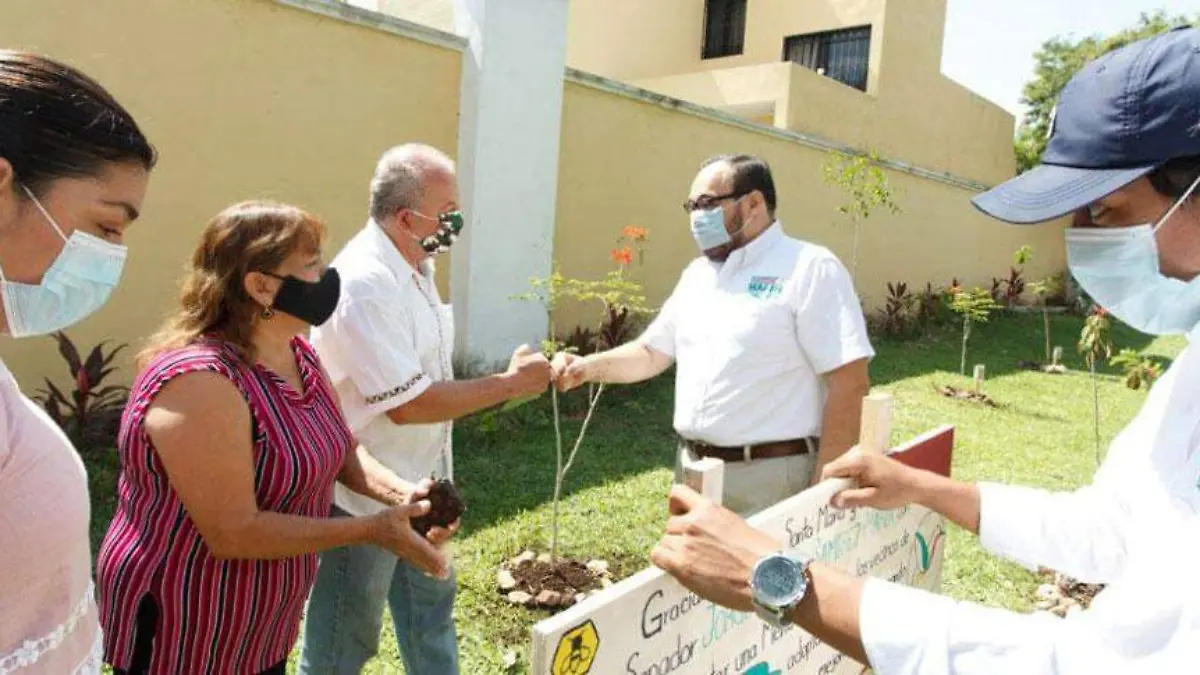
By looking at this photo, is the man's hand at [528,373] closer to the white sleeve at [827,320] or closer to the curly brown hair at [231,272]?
the white sleeve at [827,320]

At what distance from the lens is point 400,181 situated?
2.60 m

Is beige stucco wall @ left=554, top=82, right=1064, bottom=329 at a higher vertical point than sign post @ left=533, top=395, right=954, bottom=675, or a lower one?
higher

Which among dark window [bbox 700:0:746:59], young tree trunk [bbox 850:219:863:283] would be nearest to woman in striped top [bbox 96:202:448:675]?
young tree trunk [bbox 850:219:863:283]

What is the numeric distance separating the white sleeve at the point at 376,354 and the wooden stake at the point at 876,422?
48.9 inches

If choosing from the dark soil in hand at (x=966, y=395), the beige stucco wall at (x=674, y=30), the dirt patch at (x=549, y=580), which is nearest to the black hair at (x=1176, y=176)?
the dirt patch at (x=549, y=580)

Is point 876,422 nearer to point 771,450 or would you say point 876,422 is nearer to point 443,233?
point 771,450

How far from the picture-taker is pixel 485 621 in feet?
11.9

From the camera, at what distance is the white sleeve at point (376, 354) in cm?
239

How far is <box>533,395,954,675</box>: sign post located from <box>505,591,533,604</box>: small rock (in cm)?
171

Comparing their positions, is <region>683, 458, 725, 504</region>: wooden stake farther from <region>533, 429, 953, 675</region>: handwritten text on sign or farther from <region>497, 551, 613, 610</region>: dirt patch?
<region>497, 551, 613, 610</region>: dirt patch

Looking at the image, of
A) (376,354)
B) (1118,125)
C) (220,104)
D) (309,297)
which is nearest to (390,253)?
(376,354)

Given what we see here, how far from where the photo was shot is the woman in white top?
1176mm

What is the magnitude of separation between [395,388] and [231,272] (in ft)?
1.92

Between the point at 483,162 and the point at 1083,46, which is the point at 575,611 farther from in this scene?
the point at 1083,46
